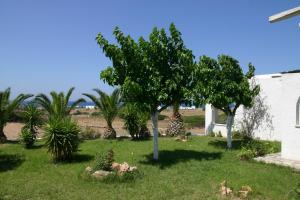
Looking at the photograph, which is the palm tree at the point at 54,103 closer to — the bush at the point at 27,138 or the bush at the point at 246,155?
the bush at the point at 27,138

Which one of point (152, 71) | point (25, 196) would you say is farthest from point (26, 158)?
point (152, 71)

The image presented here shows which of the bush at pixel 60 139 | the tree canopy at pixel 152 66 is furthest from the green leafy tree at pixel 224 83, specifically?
the bush at pixel 60 139

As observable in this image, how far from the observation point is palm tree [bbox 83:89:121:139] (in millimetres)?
19469

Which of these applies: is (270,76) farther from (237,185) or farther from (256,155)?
(237,185)

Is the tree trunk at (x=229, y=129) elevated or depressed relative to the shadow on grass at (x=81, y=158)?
elevated

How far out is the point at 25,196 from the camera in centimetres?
884

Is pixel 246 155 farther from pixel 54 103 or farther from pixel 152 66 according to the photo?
pixel 54 103

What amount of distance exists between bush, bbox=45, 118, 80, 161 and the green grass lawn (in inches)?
18.6

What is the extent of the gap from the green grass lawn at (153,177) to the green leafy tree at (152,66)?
173cm

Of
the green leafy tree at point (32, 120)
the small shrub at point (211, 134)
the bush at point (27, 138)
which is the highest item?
the green leafy tree at point (32, 120)

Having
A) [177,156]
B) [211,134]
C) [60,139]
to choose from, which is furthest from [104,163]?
[211,134]

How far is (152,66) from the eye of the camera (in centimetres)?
1261

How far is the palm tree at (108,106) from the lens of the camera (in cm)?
1947

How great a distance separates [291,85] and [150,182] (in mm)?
5940
